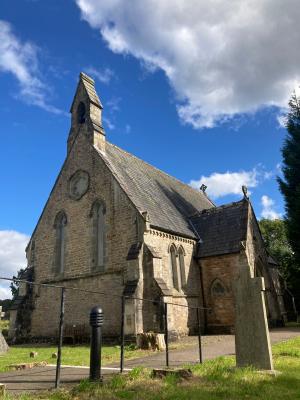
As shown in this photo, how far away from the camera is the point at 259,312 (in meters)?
8.90

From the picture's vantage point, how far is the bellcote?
79.0 feet

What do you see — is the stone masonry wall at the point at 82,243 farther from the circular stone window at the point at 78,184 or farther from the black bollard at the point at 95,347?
the black bollard at the point at 95,347

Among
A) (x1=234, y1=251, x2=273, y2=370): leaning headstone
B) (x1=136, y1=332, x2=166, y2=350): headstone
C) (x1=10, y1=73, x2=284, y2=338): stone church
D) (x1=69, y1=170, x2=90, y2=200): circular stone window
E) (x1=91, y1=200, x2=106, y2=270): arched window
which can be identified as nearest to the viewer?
(x1=234, y1=251, x2=273, y2=370): leaning headstone

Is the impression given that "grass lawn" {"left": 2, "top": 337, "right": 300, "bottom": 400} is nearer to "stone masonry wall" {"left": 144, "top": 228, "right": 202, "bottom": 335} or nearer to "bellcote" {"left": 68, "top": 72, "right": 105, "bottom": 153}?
"stone masonry wall" {"left": 144, "top": 228, "right": 202, "bottom": 335}

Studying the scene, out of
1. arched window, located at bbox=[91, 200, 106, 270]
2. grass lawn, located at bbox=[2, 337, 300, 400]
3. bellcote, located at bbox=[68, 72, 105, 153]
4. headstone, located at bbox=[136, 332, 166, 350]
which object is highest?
bellcote, located at bbox=[68, 72, 105, 153]

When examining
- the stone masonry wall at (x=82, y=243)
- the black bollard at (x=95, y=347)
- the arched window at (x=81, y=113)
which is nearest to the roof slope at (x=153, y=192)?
the stone masonry wall at (x=82, y=243)

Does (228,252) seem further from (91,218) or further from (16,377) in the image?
(16,377)

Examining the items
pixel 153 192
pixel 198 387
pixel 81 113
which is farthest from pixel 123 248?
pixel 198 387

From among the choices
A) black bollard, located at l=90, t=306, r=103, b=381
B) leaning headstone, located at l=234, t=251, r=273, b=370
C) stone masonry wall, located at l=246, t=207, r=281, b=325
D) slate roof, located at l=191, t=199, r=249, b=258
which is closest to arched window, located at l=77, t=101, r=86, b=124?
slate roof, located at l=191, t=199, r=249, b=258

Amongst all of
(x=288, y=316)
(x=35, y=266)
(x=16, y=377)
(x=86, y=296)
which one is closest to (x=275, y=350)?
(x=16, y=377)

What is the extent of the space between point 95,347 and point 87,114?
769 inches

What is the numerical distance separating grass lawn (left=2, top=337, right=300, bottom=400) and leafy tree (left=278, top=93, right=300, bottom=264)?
20.7 m

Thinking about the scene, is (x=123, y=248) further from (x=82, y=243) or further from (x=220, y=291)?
(x=220, y=291)

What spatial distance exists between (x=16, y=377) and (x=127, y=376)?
298 cm
